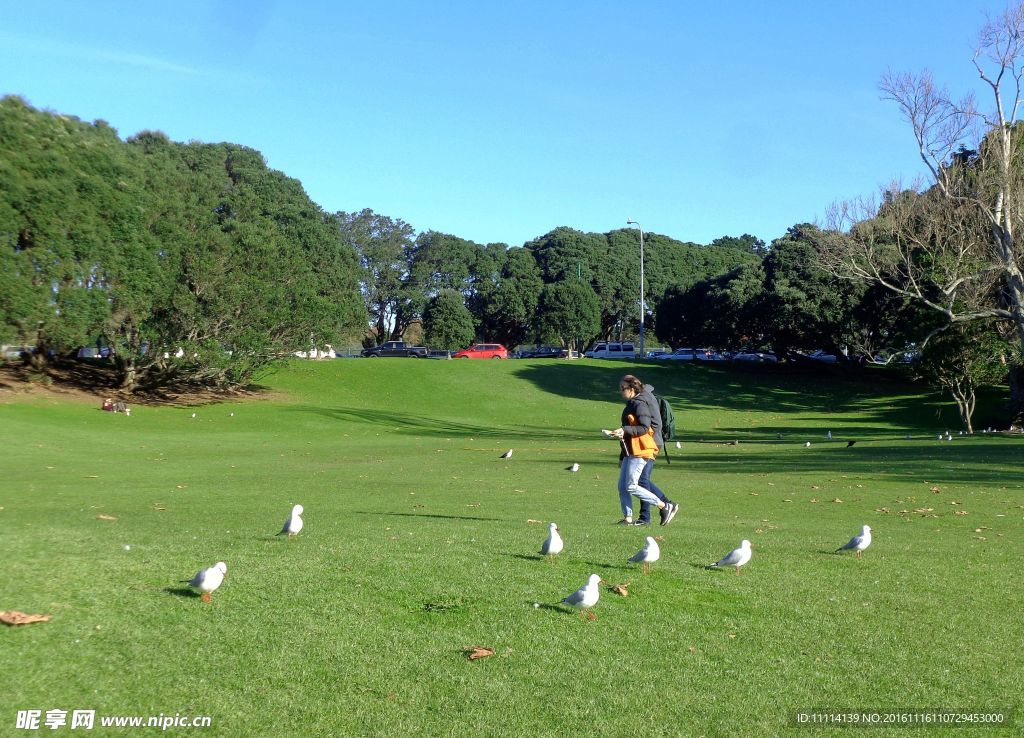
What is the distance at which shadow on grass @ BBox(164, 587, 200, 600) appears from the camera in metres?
8.03

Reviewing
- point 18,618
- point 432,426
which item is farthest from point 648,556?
point 432,426

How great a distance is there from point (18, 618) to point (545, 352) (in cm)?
9829

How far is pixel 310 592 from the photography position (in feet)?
27.3

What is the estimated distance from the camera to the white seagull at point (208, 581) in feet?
25.4

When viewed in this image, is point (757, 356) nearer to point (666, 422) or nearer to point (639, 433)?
point (666, 422)

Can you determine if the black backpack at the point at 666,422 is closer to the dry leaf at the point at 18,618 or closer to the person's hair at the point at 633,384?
the person's hair at the point at 633,384

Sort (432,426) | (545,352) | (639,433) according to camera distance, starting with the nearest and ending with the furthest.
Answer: (639,433)
(432,426)
(545,352)

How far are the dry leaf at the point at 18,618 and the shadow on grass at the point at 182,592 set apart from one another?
3.55 feet

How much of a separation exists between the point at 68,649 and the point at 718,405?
61.4 metres

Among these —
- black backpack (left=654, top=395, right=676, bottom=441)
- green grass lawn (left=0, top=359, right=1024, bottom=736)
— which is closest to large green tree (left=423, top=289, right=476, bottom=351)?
green grass lawn (left=0, top=359, right=1024, bottom=736)

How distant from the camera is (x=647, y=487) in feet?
43.5

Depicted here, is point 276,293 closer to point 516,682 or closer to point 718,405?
point 718,405

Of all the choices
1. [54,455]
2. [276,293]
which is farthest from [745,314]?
[54,455]

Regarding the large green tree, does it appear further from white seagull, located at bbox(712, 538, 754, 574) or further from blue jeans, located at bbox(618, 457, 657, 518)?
white seagull, located at bbox(712, 538, 754, 574)
